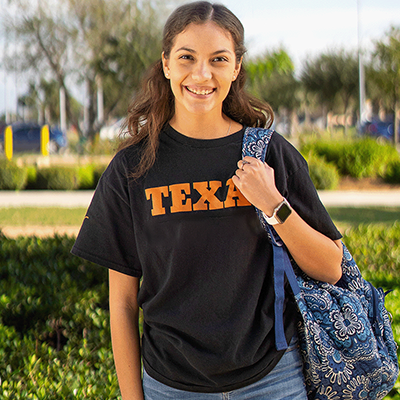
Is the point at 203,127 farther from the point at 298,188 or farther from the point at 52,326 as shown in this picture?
the point at 52,326

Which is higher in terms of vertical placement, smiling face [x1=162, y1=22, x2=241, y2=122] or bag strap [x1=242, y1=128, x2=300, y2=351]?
smiling face [x1=162, y1=22, x2=241, y2=122]

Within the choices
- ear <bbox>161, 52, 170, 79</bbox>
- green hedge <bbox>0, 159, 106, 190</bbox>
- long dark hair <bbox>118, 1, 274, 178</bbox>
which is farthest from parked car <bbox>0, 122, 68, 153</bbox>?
ear <bbox>161, 52, 170, 79</bbox>

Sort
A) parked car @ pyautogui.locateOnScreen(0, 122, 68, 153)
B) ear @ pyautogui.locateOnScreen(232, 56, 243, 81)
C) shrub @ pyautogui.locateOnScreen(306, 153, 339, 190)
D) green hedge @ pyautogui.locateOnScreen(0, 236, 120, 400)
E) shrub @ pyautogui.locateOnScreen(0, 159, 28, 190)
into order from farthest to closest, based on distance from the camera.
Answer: parked car @ pyautogui.locateOnScreen(0, 122, 68, 153) → shrub @ pyautogui.locateOnScreen(0, 159, 28, 190) → shrub @ pyautogui.locateOnScreen(306, 153, 339, 190) → green hedge @ pyautogui.locateOnScreen(0, 236, 120, 400) → ear @ pyautogui.locateOnScreen(232, 56, 243, 81)

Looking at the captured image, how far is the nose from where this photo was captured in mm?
1673

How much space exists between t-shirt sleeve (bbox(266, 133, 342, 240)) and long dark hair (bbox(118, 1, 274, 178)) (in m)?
0.27

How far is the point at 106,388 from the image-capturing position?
103 inches

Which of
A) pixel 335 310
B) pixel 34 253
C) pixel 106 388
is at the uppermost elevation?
pixel 335 310

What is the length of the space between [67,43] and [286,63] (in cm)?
1461

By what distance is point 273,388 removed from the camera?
160 cm


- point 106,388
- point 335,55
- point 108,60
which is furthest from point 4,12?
point 335,55

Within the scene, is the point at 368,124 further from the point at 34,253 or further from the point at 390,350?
the point at 390,350

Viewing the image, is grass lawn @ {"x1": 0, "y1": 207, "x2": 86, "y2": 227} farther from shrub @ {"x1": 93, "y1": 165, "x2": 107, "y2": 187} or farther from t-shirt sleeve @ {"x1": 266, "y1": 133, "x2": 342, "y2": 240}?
t-shirt sleeve @ {"x1": 266, "y1": 133, "x2": 342, "y2": 240}

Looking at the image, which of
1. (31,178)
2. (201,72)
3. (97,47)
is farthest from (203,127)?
(97,47)

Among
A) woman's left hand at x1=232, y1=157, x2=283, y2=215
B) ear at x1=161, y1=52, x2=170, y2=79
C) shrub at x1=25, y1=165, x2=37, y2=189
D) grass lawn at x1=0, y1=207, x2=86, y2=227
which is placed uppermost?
ear at x1=161, y1=52, x2=170, y2=79
